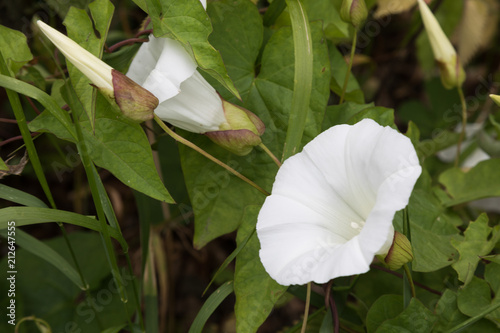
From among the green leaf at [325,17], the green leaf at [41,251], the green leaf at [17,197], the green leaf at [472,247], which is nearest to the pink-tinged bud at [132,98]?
the green leaf at [17,197]

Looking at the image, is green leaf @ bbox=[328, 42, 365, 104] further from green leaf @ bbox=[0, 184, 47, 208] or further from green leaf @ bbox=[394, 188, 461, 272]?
green leaf @ bbox=[0, 184, 47, 208]

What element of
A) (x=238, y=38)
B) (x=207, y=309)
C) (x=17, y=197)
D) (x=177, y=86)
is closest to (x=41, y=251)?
(x=17, y=197)

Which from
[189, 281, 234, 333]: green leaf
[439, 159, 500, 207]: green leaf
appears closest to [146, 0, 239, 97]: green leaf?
[189, 281, 234, 333]: green leaf

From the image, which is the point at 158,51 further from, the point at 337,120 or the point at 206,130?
the point at 337,120

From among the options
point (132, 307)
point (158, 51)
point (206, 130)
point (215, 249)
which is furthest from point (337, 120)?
point (215, 249)

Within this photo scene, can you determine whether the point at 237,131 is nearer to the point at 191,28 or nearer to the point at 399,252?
the point at 191,28

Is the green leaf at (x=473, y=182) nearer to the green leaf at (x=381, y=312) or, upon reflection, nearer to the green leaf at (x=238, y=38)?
the green leaf at (x=381, y=312)
